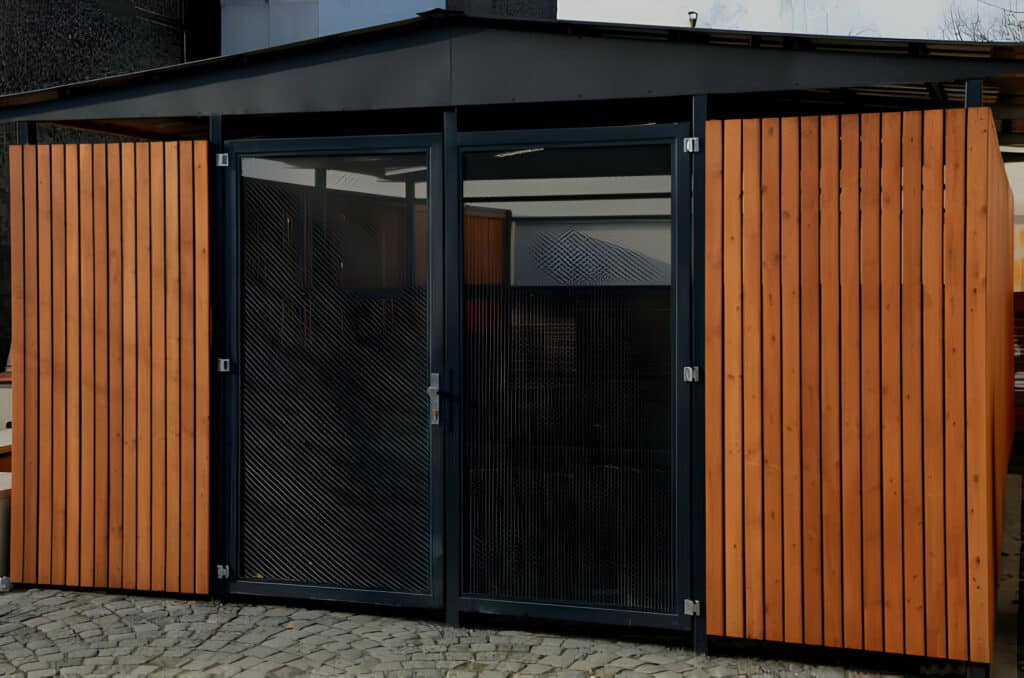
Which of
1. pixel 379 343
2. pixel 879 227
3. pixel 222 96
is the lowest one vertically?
pixel 379 343

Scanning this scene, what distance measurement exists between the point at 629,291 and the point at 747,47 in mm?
1274

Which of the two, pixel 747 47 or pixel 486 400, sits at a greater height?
pixel 747 47

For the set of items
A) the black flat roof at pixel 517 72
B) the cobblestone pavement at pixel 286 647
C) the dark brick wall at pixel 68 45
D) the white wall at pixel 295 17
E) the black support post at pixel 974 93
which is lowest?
the cobblestone pavement at pixel 286 647

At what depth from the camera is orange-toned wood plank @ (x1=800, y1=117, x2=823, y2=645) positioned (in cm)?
532

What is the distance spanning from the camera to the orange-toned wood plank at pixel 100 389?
654 cm

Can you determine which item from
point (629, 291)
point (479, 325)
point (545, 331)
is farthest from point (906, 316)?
point (479, 325)

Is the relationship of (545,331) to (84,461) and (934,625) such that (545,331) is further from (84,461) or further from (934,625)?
(84,461)

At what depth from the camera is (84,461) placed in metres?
6.61

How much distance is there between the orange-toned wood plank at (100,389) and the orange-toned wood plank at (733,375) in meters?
3.45

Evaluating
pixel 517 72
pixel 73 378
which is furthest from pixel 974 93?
pixel 73 378

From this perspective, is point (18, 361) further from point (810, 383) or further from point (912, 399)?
point (912, 399)

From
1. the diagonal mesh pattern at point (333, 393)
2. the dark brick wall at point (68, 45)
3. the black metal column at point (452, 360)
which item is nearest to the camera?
the black metal column at point (452, 360)

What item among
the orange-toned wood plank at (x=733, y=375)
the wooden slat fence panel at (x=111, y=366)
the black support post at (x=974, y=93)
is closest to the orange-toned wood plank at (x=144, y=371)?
the wooden slat fence panel at (x=111, y=366)

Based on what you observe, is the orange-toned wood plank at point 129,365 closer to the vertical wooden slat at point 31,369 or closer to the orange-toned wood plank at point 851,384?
the vertical wooden slat at point 31,369
